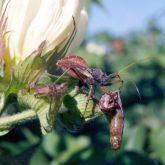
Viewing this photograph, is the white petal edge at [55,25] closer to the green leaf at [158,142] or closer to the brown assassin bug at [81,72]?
the brown assassin bug at [81,72]

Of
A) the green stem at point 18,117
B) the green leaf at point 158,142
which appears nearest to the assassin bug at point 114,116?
the green stem at point 18,117

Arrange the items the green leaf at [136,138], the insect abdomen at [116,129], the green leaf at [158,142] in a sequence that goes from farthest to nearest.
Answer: the green leaf at [136,138] → the green leaf at [158,142] → the insect abdomen at [116,129]

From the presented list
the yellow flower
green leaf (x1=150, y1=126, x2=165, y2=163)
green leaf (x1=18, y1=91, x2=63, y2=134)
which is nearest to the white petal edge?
the yellow flower

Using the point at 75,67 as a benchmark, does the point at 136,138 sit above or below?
below

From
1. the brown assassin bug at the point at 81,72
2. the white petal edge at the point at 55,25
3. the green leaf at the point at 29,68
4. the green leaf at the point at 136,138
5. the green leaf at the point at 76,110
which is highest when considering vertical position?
the white petal edge at the point at 55,25

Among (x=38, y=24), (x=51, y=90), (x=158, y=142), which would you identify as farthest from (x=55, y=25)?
(x=158, y=142)

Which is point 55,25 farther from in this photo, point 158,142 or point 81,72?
point 158,142

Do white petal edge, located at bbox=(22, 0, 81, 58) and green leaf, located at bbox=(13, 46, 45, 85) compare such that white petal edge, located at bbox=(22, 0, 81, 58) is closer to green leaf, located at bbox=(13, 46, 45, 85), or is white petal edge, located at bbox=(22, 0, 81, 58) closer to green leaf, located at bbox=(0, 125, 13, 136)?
green leaf, located at bbox=(13, 46, 45, 85)

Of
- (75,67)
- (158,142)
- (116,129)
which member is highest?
(75,67)
